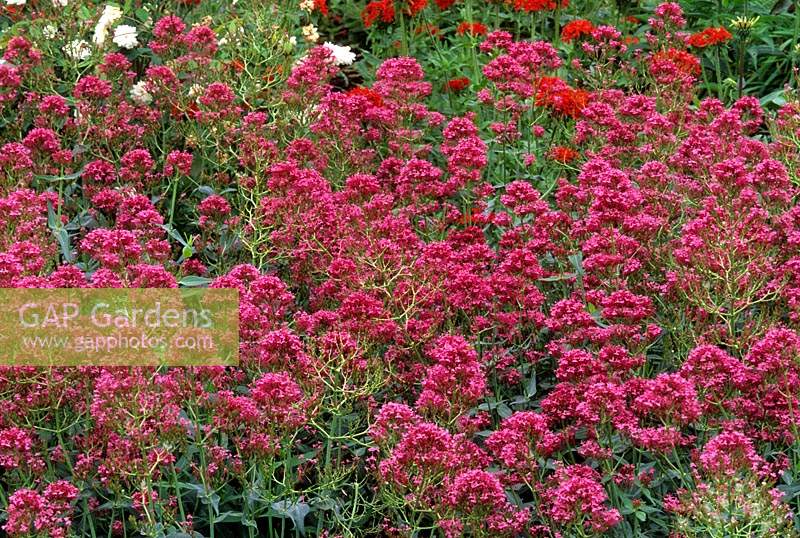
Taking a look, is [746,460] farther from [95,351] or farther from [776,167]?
[95,351]

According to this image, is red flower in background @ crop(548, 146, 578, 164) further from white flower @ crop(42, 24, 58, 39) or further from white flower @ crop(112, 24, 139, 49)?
white flower @ crop(42, 24, 58, 39)

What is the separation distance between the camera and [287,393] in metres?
3.75

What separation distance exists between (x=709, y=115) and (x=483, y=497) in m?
2.75

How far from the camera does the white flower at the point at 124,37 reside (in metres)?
6.21

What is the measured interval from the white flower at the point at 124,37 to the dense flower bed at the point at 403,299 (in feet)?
0.32

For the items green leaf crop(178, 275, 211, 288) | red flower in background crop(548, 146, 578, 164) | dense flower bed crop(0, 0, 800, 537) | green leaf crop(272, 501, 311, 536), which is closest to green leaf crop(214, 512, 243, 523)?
dense flower bed crop(0, 0, 800, 537)

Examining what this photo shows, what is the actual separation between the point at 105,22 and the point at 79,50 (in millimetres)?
310

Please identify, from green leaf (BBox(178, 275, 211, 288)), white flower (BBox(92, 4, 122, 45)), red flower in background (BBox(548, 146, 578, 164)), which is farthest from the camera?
white flower (BBox(92, 4, 122, 45))

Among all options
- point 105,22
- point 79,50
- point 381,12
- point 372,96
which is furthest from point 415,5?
point 79,50

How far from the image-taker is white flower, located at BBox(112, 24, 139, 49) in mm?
6211

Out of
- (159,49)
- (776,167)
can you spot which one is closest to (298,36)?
(159,49)

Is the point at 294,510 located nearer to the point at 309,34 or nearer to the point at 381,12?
the point at 309,34

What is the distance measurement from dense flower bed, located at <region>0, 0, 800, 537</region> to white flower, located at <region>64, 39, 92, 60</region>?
0.03 m

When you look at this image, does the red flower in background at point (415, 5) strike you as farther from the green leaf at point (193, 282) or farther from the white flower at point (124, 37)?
the green leaf at point (193, 282)
